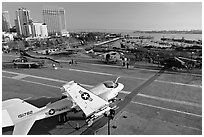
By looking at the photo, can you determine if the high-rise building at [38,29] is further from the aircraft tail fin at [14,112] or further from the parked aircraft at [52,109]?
the parked aircraft at [52,109]

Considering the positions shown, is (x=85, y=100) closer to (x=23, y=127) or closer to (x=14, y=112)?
(x=23, y=127)

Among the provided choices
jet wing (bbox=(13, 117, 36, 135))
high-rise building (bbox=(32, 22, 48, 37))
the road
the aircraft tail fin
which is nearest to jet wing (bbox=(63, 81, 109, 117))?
the road

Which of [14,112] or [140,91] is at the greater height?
[14,112]

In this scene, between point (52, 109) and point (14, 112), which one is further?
point (52, 109)

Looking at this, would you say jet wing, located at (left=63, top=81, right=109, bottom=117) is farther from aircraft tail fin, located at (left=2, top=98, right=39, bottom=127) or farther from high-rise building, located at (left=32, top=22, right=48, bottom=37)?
high-rise building, located at (left=32, top=22, right=48, bottom=37)

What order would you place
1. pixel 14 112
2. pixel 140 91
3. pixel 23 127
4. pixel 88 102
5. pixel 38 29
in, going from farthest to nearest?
pixel 38 29 → pixel 140 91 → pixel 14 112 → pixel 88 102 → pixel 23 127

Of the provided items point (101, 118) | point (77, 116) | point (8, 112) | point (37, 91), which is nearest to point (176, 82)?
point (101, 118)

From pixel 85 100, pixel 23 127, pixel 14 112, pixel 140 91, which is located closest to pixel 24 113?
pixel 14 112
